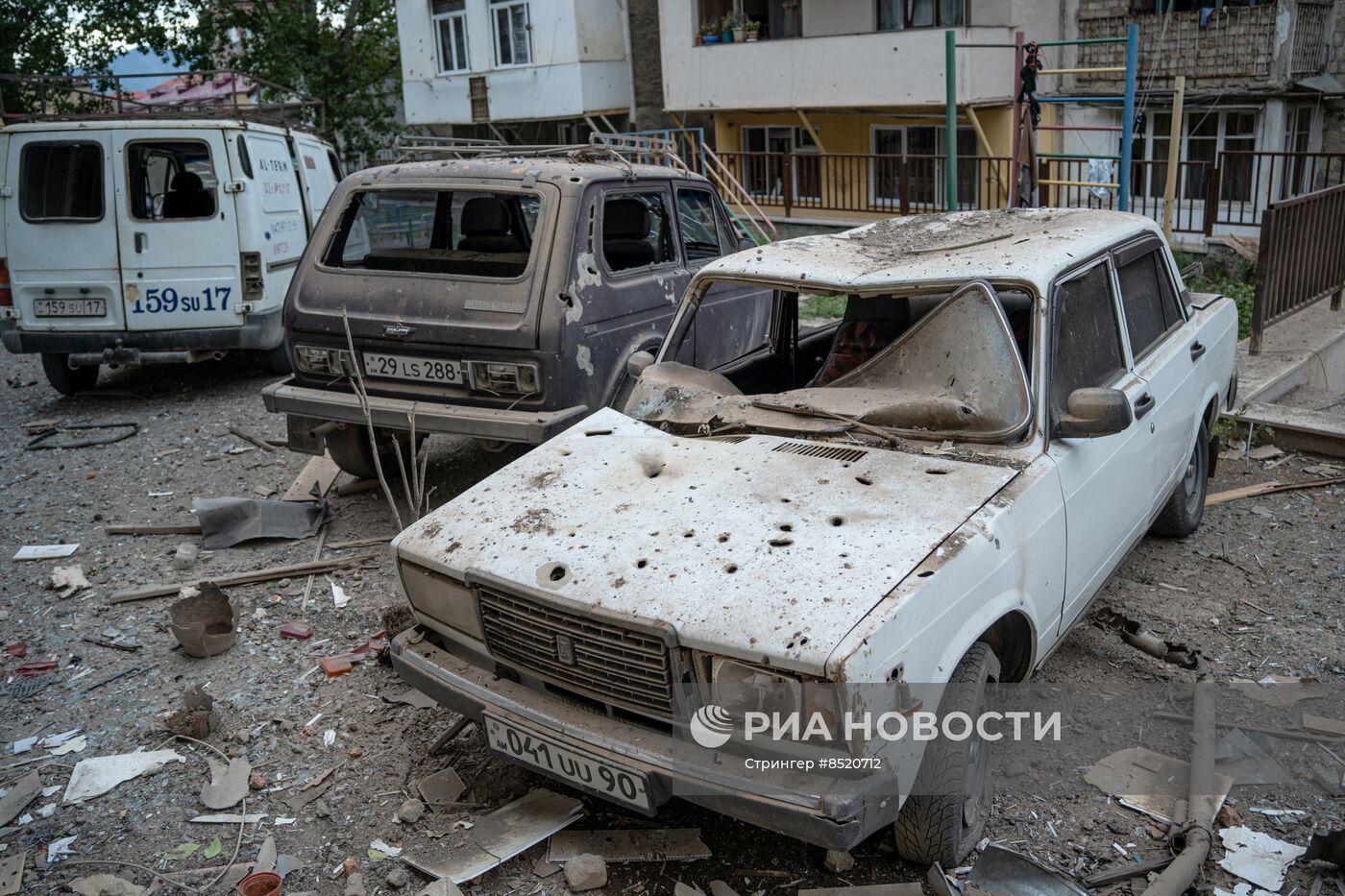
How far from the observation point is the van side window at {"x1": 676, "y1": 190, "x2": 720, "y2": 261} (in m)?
6.80

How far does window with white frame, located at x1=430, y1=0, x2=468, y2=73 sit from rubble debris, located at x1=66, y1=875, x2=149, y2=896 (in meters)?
21.4

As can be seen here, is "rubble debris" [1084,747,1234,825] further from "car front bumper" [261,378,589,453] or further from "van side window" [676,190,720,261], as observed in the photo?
"van side window" [676,190,720,261]

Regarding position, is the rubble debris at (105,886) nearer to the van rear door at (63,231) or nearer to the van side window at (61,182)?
the van rear door at (63,231)

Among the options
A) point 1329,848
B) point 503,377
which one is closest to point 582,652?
point 1329,848

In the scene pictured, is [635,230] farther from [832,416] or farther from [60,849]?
[60,849]

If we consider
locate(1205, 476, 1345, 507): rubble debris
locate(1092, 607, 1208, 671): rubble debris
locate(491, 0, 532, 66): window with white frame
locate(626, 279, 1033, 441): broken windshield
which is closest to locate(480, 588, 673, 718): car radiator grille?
locate(626, 279, 1033, 441): broken windshield

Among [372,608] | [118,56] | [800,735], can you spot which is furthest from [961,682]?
[118,56]

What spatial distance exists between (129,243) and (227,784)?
20.1ft

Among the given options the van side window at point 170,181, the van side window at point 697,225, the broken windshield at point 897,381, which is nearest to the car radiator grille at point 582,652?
the broken windshield at point 897,381

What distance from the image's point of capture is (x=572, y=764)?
307 cm

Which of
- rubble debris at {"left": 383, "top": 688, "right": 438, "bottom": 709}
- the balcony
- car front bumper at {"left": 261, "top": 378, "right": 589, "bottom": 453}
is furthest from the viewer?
the balcony

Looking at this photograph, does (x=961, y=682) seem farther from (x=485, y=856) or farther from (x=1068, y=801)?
(x=485, y=856)

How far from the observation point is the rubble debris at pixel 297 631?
5.00 metres

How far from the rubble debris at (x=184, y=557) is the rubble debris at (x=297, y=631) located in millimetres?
1096
